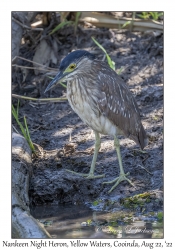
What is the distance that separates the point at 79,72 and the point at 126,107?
32.8 inches

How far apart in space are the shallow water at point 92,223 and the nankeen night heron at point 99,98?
0.60 metres

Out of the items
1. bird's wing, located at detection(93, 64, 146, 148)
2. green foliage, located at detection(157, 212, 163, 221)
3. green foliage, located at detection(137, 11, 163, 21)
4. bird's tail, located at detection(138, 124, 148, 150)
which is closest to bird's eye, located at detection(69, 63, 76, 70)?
bird's wing, located at detection(93, 64, 146, 148)

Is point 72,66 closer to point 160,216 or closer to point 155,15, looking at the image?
point 160,216

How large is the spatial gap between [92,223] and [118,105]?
1.63 meters

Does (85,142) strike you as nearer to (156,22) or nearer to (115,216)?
(115,216)

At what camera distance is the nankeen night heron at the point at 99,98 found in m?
7.89

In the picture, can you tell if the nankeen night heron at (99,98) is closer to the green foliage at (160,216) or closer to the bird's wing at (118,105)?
the bird's wing at (118,105)

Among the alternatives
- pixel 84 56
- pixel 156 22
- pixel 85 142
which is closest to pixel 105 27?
pixel 156 22

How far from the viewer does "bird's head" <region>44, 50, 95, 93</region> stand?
7.59m

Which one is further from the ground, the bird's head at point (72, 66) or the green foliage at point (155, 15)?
the green foliage at point (155, 15)

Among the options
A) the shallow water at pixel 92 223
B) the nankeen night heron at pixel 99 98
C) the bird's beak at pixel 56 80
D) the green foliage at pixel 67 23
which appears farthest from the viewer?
the green foliage at pixel 67 23

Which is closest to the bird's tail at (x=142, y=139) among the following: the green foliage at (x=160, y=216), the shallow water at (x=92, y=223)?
the shallow water at (x=92, y=223)

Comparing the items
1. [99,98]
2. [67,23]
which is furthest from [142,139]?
[67,23]

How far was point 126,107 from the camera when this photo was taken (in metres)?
8.29
